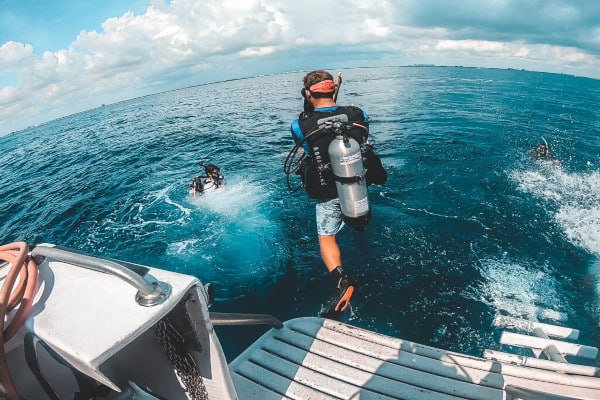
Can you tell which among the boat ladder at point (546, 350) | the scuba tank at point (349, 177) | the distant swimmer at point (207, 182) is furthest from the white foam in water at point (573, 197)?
the distant swimmer at point (207, 182)

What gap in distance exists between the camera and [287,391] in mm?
3879

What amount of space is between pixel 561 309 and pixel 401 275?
10.5 ft

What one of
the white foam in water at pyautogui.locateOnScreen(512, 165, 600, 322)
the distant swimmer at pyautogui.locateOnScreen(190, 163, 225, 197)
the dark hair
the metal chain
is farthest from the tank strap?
the distant swimmer at pyautogui.locateOnScreen(190, 163, 225, 197)

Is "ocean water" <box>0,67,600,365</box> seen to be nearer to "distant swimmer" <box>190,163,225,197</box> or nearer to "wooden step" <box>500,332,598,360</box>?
"distant swimmer" <box>190,163,225,197</box>

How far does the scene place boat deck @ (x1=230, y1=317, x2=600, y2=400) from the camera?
11.9 ft

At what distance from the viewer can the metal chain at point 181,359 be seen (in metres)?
2.32

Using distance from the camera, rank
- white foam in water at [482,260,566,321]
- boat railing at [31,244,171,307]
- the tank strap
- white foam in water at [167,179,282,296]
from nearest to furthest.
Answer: boat railing at [31,244,171,307], the tank strap, white foam in water at [482,260,566,321], white foam in water at [167,179,282,296]

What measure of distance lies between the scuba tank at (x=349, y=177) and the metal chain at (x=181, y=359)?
9.80 ft

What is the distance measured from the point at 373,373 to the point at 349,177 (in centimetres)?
264

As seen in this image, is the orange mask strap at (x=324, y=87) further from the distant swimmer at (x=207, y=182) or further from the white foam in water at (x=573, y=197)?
the distant swimmer at (x=207, y=182)

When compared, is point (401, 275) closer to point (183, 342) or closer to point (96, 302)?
point (183, 342)

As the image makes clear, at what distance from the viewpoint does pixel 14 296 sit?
5.90 feet

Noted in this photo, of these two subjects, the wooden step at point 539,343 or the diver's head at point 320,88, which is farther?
the diver's head at point 320,88

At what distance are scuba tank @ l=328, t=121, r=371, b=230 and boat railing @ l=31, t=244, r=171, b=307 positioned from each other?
3.03 metres
